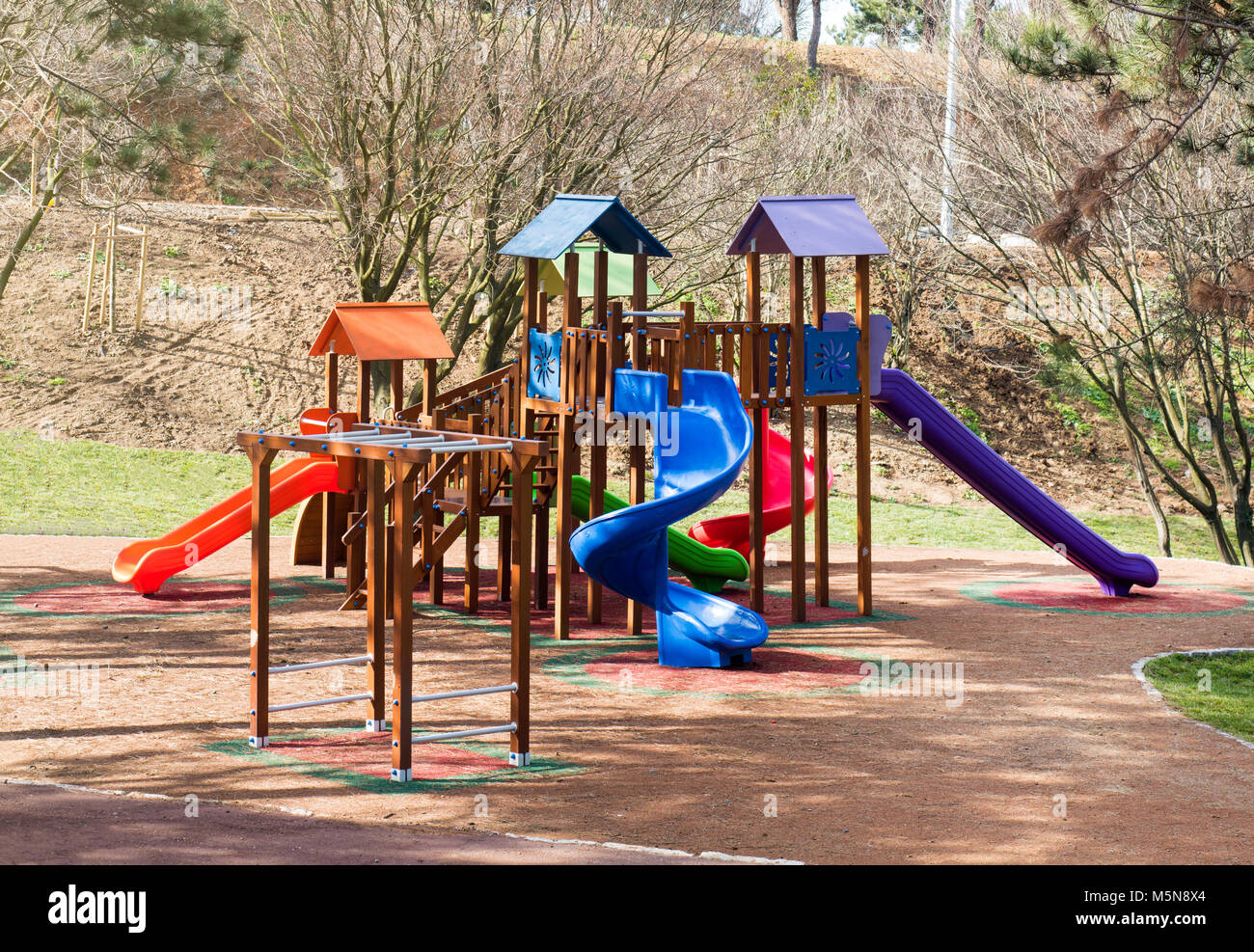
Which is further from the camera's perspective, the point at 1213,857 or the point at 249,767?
the point at 249,767

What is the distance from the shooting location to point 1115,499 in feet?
Result: 81.5

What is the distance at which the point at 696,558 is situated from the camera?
529 inches

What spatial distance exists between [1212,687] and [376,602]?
6.42 metres

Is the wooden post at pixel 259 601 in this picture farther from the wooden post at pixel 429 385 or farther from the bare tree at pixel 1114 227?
the bare tree at pixel 1114 227

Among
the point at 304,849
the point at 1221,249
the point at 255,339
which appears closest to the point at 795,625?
the point at 304,849

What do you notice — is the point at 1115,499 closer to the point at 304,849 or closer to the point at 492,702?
the point at 492,702

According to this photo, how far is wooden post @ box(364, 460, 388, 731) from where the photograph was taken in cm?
791

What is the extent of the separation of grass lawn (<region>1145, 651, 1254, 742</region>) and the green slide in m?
4.28

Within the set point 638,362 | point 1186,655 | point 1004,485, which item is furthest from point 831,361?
point 1186,655

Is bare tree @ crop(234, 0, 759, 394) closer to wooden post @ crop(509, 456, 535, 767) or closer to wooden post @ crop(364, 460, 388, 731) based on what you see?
wooden post @ crop(364, 460, 388, 731)

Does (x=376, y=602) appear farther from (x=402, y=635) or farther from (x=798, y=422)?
(x=798, y=422)

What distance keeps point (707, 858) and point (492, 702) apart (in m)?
3.47

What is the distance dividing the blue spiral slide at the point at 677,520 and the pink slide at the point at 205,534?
3.64 m

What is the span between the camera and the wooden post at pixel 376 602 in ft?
26.0
